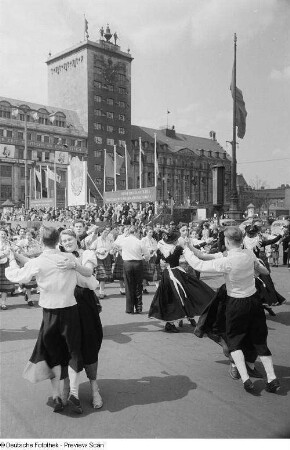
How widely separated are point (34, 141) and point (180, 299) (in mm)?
61530

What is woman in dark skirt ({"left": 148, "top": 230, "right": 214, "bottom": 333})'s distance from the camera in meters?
7.22

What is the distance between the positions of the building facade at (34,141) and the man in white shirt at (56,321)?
51376mm

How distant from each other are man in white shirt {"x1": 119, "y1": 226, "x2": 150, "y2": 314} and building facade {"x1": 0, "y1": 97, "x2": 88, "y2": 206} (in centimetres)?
4633

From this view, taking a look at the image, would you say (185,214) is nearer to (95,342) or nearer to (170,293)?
(170,293)

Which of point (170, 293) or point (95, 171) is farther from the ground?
point (95, 171)

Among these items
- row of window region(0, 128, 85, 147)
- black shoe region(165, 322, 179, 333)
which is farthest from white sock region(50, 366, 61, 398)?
row of window region(0, 128, 85, 147)

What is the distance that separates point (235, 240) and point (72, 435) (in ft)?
8.42

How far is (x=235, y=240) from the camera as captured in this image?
4.87 metres

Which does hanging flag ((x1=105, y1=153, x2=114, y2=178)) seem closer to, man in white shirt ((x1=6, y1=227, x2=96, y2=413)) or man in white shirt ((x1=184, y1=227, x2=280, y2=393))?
man in white shirt ((x1=184, y1=227, x2=280, y2=393))

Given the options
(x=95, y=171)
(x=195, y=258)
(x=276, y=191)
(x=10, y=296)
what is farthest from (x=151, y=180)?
(x=195, y=258)

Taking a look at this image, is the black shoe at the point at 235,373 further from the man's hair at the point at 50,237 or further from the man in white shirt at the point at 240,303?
the man's hair at the point at 50,237

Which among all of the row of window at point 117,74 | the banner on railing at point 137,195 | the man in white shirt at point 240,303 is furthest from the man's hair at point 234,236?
the row of window at point 117,74

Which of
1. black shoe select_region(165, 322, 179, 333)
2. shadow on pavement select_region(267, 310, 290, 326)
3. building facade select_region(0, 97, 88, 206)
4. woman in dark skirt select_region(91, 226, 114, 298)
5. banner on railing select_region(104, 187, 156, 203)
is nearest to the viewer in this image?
black shoe select_region(165, 322, 179, 333)

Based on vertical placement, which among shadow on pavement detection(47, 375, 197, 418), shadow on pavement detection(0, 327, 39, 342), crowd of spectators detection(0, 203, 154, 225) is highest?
crowd of spectators detection(0, 203, 154, 225)
